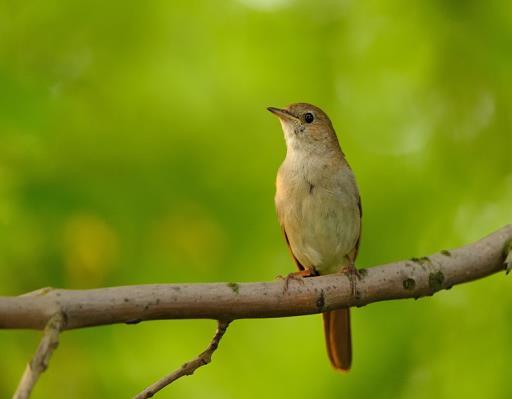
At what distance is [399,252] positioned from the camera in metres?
5.67

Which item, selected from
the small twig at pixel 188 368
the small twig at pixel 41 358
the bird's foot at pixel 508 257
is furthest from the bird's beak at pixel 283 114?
the small twig at pixel 41 358

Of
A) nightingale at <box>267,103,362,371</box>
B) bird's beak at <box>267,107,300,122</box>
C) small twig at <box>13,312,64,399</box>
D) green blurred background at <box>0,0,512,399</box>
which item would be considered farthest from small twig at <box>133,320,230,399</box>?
bird's beak at <box>267,107,300,122</box>

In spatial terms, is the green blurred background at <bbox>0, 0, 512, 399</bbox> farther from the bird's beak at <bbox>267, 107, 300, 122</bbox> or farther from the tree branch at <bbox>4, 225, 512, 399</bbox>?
the tree branch at <bbox>4, 225, 512, 399</bbox>

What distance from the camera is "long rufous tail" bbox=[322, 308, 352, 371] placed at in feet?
17.0

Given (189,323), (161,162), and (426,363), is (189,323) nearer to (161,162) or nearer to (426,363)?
(161,162)

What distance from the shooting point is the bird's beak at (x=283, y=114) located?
19.6ft

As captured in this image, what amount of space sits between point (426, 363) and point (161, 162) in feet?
8.16

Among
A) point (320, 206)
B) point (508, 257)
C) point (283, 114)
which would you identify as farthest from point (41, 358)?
point (283, 114)

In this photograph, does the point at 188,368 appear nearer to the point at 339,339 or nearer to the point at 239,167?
the point at 339,339

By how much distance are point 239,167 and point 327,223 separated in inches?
32.8

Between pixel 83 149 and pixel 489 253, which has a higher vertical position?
pixel 83 149

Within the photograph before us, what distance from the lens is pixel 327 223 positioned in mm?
5910

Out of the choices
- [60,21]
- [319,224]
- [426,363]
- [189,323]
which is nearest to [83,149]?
[60,21]

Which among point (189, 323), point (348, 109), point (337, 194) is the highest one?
point (348, 109)
